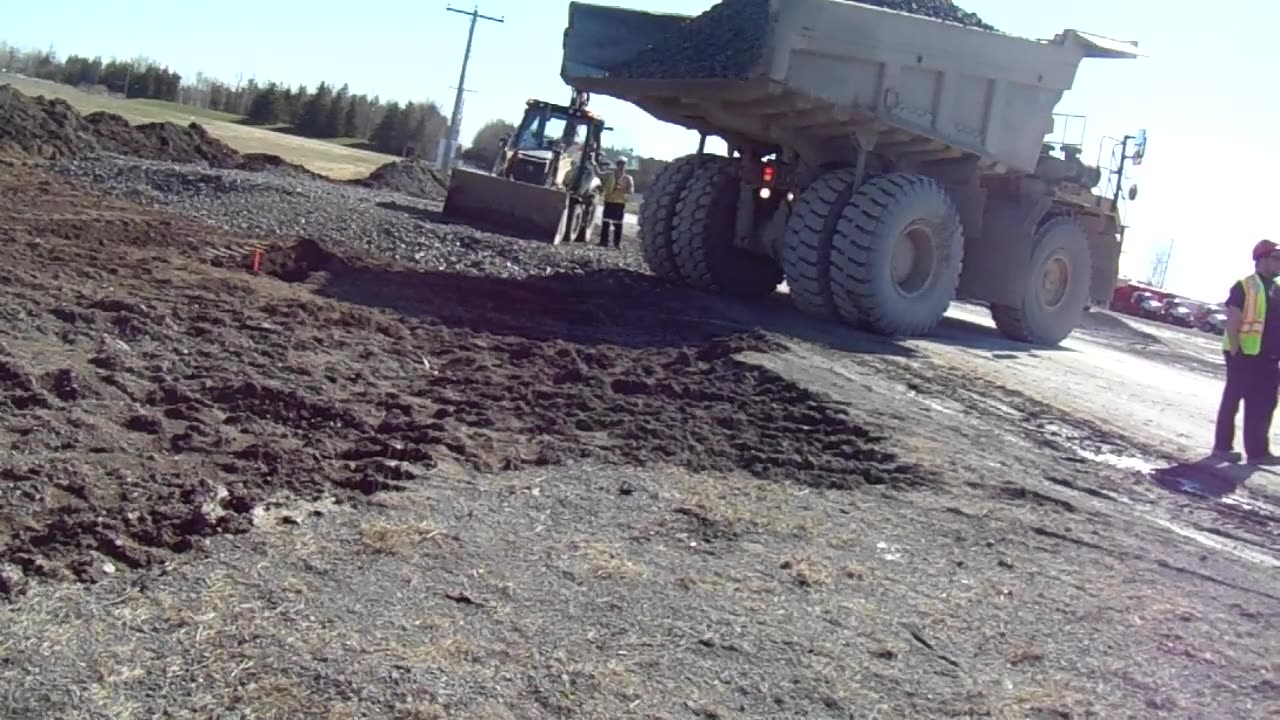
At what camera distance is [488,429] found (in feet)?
24.7

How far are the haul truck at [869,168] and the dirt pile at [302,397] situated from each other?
1992 millimetres

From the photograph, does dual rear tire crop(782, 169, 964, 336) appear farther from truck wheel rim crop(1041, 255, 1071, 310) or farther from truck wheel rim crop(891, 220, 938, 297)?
truck wheel rim crop(1041, 255, 1071, 310)

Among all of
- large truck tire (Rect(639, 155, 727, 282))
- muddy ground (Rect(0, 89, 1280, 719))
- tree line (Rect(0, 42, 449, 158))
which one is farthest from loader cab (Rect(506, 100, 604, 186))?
tree line (Rect(0, 42, 449, 158))

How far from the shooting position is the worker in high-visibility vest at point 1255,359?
362 inches

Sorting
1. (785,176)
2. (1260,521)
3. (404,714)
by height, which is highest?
(785,176)

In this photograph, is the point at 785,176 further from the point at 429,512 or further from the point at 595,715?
the point at 595,715

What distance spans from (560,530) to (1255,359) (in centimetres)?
568

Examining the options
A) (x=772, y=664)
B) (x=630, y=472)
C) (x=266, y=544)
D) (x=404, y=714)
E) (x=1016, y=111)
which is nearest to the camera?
(x=404, y=714)

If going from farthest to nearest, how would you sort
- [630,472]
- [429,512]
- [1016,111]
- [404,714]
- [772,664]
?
1. [1016,111]
2. [630,472]
3. [429,512]
4. [772,664]
5. [404,714]

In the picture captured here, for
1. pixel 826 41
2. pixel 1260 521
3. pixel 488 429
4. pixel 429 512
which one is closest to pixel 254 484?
pixel 429 512

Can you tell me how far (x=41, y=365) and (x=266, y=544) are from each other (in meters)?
2.93

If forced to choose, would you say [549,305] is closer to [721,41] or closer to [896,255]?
[721,41]

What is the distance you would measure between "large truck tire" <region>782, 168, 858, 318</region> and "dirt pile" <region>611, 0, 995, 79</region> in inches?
61.3

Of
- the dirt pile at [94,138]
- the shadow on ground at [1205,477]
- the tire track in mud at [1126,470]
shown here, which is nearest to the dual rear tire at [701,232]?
the tire track in mud at [1126,470]
